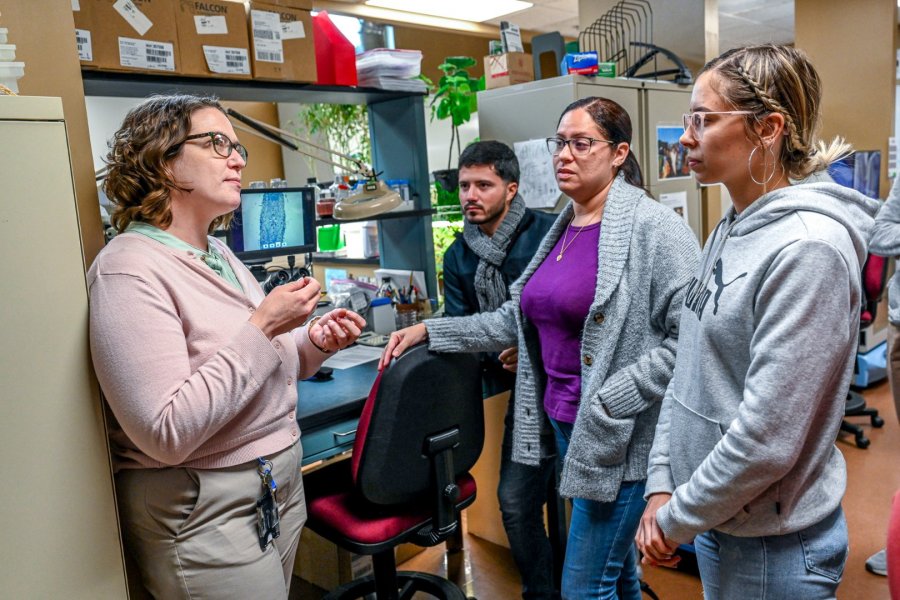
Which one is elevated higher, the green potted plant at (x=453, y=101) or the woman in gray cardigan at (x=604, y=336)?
the green potted plant at (x=453, y=101)

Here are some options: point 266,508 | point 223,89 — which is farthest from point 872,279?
point 266,508

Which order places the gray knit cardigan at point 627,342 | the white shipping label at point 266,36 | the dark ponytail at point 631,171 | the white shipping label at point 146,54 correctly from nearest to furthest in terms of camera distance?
the gray knit cardigan at point 627,342, the dark ponytail at point 631,171, the white shipping label at point 146,54, the white shipping label at point 266,36

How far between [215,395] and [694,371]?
2.60 ft

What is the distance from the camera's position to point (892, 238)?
89.3 inches

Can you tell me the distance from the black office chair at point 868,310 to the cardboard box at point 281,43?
2626 millimetres

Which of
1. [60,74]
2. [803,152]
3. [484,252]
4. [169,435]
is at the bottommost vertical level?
[169,435]

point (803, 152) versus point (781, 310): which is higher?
point (803, 152)

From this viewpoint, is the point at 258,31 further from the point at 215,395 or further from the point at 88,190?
the point at 215,395

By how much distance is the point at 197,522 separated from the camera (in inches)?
50.4

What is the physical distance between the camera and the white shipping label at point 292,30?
2.30 metres

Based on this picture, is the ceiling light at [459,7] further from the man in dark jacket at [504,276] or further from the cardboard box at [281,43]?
the man in dark jacket at [504,276]

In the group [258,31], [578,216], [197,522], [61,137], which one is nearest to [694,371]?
[578,216]

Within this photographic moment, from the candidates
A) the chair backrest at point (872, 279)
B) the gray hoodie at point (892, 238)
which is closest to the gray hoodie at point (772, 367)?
the gray hoodie at point (892, 238)

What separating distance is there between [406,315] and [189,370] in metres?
1.64
